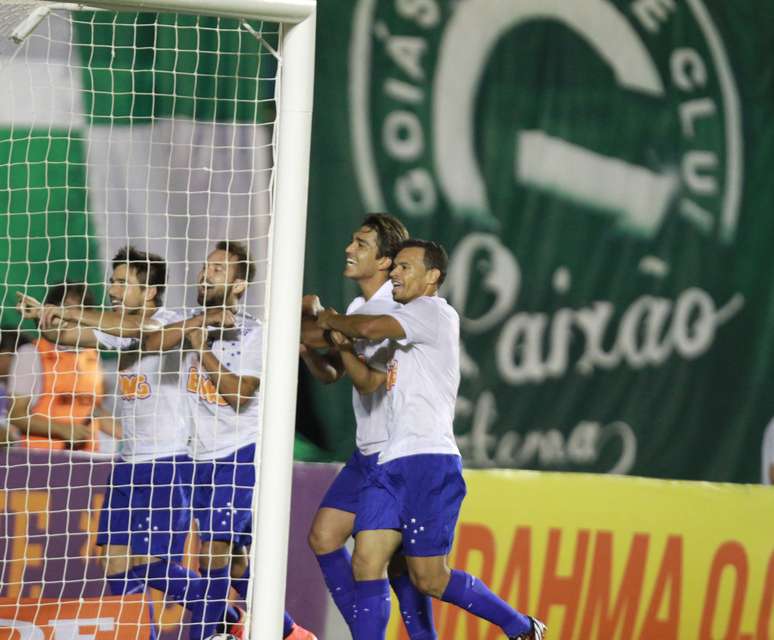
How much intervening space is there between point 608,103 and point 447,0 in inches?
34.6

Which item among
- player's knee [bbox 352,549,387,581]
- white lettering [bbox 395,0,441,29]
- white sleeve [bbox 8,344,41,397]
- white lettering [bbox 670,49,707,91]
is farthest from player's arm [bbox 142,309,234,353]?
white lettering [bbox 670,49,707,91]

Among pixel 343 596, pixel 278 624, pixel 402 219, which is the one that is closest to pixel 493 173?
pixel 402 219

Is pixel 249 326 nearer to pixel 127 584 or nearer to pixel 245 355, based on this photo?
pixel 245 355

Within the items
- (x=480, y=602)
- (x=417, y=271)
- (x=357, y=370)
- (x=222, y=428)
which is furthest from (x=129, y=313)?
(x=480, y=602)

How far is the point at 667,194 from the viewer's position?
6.33 metres

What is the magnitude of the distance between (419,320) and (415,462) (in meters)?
0.51

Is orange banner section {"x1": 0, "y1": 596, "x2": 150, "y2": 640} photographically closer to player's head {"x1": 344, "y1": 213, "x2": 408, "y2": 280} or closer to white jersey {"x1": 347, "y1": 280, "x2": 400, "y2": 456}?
white jersey {"x1": 347, "y1": 280, "x2": 400, "y2": 456}

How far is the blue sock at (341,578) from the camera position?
16.8 feet

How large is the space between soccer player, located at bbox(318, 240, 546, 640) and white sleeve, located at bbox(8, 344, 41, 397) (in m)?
1.41

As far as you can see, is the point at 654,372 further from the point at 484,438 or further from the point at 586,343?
the point at 484,438

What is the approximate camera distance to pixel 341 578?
5133 mm

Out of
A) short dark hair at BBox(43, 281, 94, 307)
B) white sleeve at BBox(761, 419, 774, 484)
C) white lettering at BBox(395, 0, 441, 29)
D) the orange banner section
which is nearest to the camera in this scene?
the orange banner section

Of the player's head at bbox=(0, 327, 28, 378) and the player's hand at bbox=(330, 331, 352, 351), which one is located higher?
the player's hand at bbox=(330, 331, 352, 351)

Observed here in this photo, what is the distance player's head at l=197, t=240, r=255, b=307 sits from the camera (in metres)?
5.07
